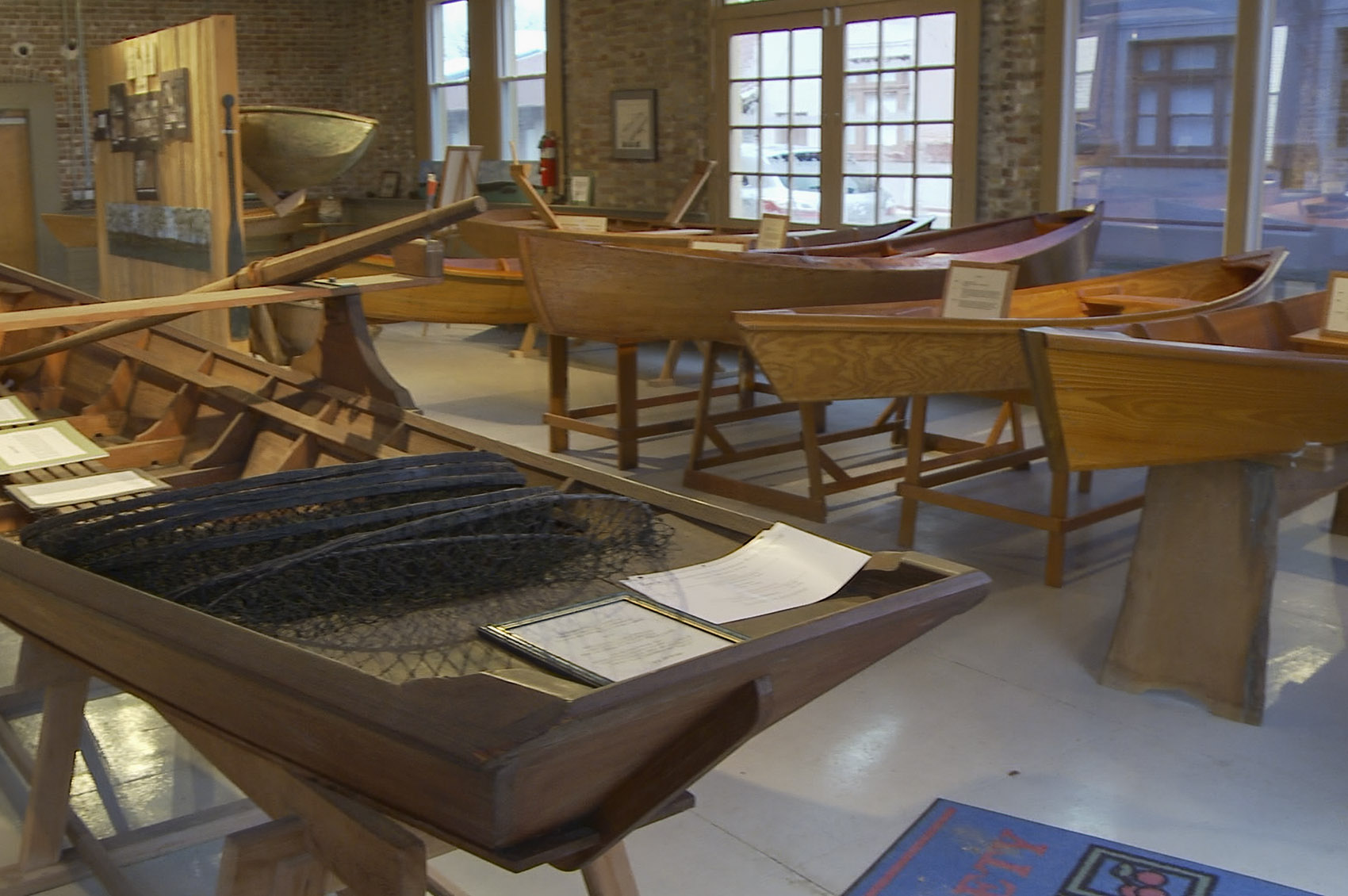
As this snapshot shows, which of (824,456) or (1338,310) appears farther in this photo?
(824,456)

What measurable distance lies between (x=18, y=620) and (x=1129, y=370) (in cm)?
233

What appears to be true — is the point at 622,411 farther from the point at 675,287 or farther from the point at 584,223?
the point at 584,223

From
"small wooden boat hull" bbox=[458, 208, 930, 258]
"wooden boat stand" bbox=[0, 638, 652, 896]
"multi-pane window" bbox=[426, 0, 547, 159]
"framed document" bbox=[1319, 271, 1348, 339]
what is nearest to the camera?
"wooden boat stand" bbox=[0, 638, 652, 896]

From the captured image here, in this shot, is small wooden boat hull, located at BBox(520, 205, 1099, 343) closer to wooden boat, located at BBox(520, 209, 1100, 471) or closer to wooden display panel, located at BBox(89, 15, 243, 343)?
wooden boat, located at BBox(520, 209, 1100, 471)

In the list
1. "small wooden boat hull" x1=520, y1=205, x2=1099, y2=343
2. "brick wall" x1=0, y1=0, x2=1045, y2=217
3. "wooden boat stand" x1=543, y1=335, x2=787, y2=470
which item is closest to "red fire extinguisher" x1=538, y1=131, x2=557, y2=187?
"brick wall" x1=0, y1=0, x2=1045, y2=217

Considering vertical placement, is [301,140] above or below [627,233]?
above

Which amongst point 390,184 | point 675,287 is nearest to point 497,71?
point 390,184

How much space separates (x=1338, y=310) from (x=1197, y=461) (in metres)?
0.99

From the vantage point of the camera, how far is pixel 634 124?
1036cm

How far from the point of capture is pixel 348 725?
1319mm

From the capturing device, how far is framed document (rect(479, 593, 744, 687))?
1473 mm

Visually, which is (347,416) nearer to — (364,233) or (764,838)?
(364,233)

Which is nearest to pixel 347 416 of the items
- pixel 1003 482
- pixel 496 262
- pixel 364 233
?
pixel 364 233

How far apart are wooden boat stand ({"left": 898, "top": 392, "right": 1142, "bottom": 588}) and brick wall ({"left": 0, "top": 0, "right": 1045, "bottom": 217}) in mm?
2785
